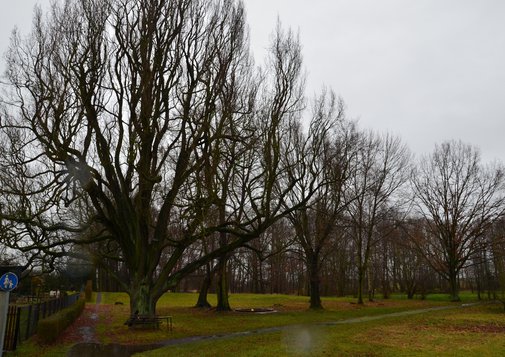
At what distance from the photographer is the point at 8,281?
10.2 meters

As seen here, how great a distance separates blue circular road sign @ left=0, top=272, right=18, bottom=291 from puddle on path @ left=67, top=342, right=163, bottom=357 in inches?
157

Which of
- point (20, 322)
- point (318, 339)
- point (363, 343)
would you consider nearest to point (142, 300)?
point (20, 322)

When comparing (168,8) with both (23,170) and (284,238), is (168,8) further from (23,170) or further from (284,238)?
(284,238)

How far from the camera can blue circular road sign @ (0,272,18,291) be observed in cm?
1008

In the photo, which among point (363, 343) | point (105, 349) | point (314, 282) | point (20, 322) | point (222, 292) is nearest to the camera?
point (363, 343)

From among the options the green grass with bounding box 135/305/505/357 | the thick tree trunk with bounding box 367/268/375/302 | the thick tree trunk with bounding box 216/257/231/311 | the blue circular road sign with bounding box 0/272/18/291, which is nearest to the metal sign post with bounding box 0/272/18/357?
the blue circular road sign with bounding box 0/272/18/291

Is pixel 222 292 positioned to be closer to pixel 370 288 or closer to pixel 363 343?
pixel 363 343

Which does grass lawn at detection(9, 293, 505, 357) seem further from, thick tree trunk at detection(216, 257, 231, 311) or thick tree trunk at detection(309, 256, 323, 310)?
thick tree trunk at detection(309, 256, 323, 310)

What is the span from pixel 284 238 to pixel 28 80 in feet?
85.0

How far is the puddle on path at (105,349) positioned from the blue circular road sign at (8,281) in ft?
13.1

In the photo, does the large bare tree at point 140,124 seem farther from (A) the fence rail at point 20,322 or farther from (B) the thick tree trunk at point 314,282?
(B) the thick tree trunk at point 314,282

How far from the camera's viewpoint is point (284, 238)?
3884cm

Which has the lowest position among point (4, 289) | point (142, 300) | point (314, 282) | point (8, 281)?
point (142, 300)

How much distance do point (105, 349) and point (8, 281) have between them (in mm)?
5236
